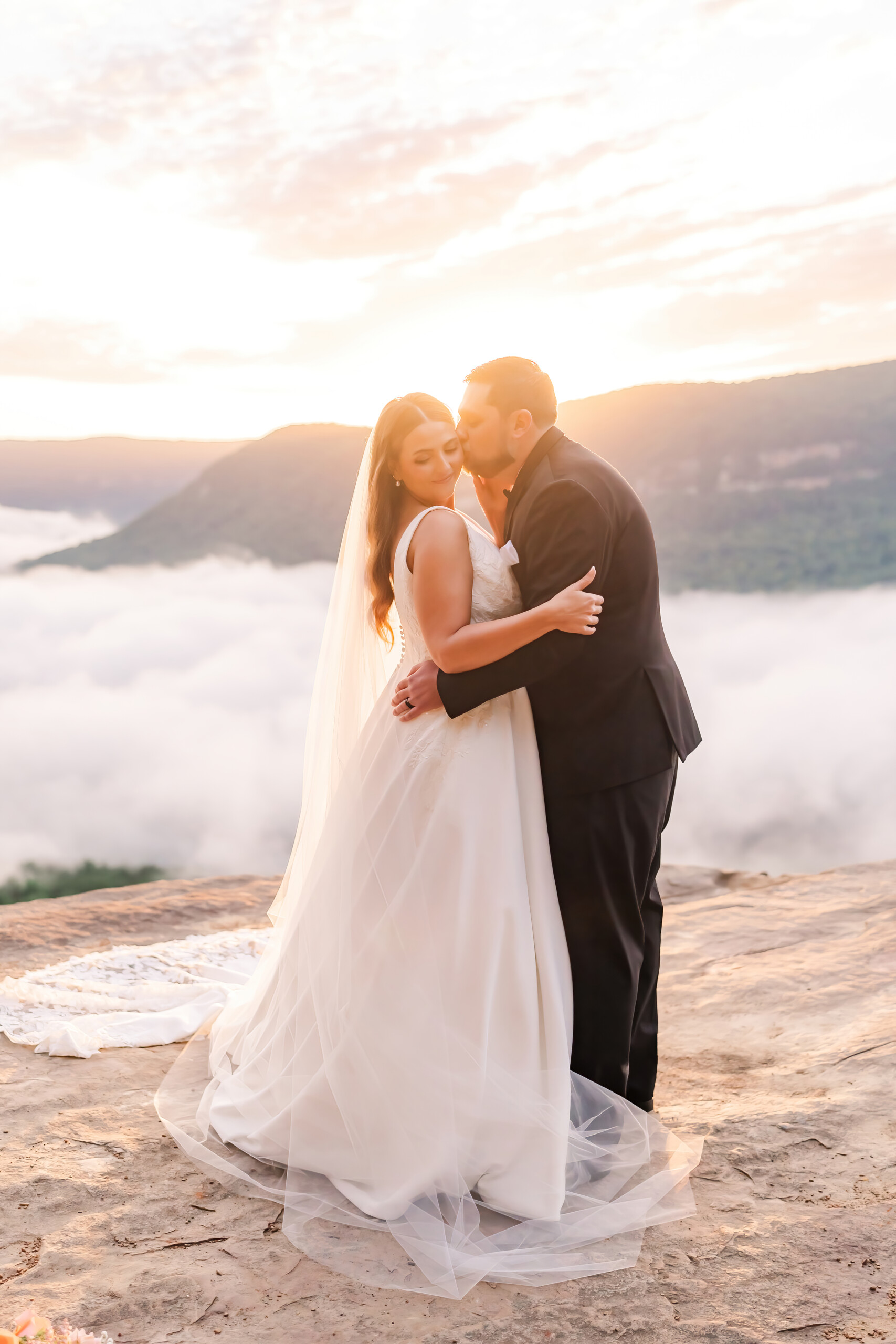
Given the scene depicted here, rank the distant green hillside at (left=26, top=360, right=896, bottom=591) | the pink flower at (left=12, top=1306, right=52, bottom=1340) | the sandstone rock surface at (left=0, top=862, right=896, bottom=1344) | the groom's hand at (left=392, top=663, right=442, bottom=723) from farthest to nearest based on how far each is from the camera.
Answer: the distant green hillside at (left=26, top=360, right=896, bottom=591), the groom's hand at (left=392, top=663, right=442, bottom=723), the sandstone rock surface at (left=0, top=862, right=896, bottom=1344), the pink flower at (left=12, top=1306, right=52, bottom=1340)

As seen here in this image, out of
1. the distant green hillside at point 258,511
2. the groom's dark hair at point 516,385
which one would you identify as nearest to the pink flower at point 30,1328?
the groom's dark hair at point 516,385

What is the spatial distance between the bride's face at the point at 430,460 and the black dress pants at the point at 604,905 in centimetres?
107

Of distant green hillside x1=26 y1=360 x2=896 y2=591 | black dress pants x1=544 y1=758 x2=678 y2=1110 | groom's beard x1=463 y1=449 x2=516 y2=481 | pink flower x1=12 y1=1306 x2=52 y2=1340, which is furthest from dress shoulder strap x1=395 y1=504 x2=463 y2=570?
distant green hillside x1=26 y1=360 x2=896 y2=591

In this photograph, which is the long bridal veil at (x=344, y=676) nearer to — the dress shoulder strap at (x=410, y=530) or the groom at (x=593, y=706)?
the dress shoulder strap at (x=410, y=530)

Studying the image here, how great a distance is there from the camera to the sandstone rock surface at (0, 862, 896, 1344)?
219cm

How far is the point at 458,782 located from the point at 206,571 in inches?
2546

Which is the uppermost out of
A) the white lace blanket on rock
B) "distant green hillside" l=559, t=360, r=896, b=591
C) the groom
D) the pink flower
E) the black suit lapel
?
"distant green hillside" l=559, t=360, r=896, b=591

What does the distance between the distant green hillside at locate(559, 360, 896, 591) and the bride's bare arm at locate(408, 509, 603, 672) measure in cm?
4089

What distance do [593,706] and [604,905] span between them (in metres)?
0.68

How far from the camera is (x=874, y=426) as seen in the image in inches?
1866

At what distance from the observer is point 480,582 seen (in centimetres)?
295

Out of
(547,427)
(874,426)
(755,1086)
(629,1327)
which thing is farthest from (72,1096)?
(874,426)

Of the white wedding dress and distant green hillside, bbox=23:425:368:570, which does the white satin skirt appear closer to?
the white wedding dress

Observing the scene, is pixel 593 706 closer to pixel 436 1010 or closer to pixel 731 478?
pixel 436 1010
